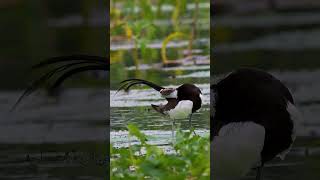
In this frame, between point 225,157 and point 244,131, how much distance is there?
247mm

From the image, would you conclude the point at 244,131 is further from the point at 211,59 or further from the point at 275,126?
the point at 211,59

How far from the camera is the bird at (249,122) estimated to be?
428cm

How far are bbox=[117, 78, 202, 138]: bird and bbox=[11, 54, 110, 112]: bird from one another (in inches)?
13.6

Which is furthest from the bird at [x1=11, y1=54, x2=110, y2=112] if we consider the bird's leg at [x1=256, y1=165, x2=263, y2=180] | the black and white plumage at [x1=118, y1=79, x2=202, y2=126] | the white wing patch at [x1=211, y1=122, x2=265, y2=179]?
the bird's leg at [x1=256, y1=165, x2=263, y2=180]

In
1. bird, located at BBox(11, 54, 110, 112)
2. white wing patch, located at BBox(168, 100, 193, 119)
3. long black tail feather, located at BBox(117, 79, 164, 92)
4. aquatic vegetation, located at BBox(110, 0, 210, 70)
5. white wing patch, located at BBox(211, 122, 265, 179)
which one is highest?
aquatic vegetation, located at BBox(110, 0, 210, 70)

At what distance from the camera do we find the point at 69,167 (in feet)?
13.7

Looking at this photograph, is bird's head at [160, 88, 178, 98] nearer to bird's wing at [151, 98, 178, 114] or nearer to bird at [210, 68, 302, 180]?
bird's wing at [151, 98, 178, 114]

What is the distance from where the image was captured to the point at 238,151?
429 centimetres

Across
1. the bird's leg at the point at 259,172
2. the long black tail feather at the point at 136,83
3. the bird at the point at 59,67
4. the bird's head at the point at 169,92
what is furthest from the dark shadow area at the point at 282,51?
the bird at the point at 59,67

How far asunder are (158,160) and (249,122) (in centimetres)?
75

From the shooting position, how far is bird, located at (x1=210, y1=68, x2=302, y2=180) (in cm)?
428

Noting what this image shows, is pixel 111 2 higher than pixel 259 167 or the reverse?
higher

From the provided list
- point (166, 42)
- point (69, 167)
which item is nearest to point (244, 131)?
point (166, 42)

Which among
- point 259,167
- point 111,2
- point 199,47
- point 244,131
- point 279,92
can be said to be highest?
point 111,2
